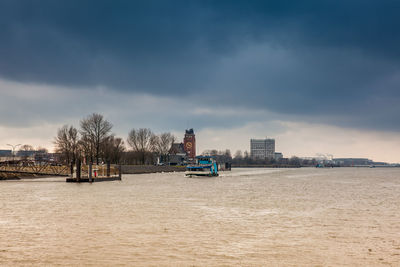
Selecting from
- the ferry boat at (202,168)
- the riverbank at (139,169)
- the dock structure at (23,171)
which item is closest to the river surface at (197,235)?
the dock structure at (23,171)

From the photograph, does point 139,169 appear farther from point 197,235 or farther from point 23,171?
point 197,235

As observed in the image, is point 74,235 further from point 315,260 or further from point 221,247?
point 315,260

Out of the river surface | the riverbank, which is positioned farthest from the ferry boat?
the river surface

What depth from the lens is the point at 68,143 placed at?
150 meters

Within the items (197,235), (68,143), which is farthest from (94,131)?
(197,235)

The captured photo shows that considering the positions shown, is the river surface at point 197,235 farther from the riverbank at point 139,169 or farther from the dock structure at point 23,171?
the riverbank at point 139,169

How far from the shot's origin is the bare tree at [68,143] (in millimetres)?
148125

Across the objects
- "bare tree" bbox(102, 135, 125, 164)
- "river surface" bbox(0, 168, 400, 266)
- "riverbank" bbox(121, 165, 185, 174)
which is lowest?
"river surface" bbox(0, 168, 400, 266)

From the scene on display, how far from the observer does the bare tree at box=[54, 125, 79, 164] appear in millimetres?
148125

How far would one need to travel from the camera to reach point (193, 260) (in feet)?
64.1

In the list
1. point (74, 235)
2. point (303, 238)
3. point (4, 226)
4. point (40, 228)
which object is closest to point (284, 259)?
point (303, 238)

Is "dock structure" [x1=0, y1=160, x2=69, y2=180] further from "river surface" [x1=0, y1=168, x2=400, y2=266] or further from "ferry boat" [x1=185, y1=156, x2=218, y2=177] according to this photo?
"river surface" [x1=0, y1=168, x2=400, y2=266]

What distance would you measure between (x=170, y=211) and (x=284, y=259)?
19.9 meters

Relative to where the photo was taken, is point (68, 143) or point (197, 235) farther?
point (68, 143)
